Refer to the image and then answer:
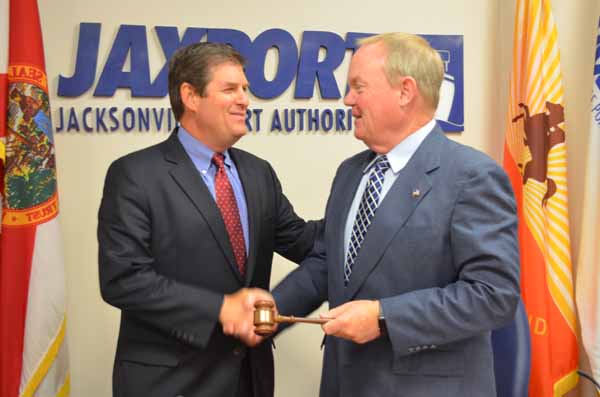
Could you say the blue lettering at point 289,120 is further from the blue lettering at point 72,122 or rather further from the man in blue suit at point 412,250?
the man in blue suit at point 412,250

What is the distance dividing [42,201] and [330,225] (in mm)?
1415

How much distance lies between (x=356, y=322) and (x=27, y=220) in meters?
1.72

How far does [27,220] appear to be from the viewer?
2701 mm

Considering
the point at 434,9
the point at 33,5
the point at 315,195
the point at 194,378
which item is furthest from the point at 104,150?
the point at 434,9

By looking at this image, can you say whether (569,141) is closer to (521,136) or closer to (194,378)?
(521,136)

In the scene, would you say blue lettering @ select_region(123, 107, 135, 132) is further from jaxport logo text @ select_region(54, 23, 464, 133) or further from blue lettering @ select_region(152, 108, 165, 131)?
blue lettering @ select_region(152, 108, 165, 131)

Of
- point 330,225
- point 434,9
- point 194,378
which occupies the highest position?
point 434,9

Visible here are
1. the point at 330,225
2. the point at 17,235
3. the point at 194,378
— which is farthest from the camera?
the point at 17,235

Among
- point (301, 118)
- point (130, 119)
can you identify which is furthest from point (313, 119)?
point (130, 119)

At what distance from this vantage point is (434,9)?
3.56 meters

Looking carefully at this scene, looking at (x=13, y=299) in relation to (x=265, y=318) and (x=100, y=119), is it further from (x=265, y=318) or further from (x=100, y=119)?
(x=265, y=318)

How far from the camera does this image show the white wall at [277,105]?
10.4 ft

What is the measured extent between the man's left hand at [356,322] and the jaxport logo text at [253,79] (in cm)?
187

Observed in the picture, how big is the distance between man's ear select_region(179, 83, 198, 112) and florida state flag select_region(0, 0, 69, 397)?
0.77 metres
